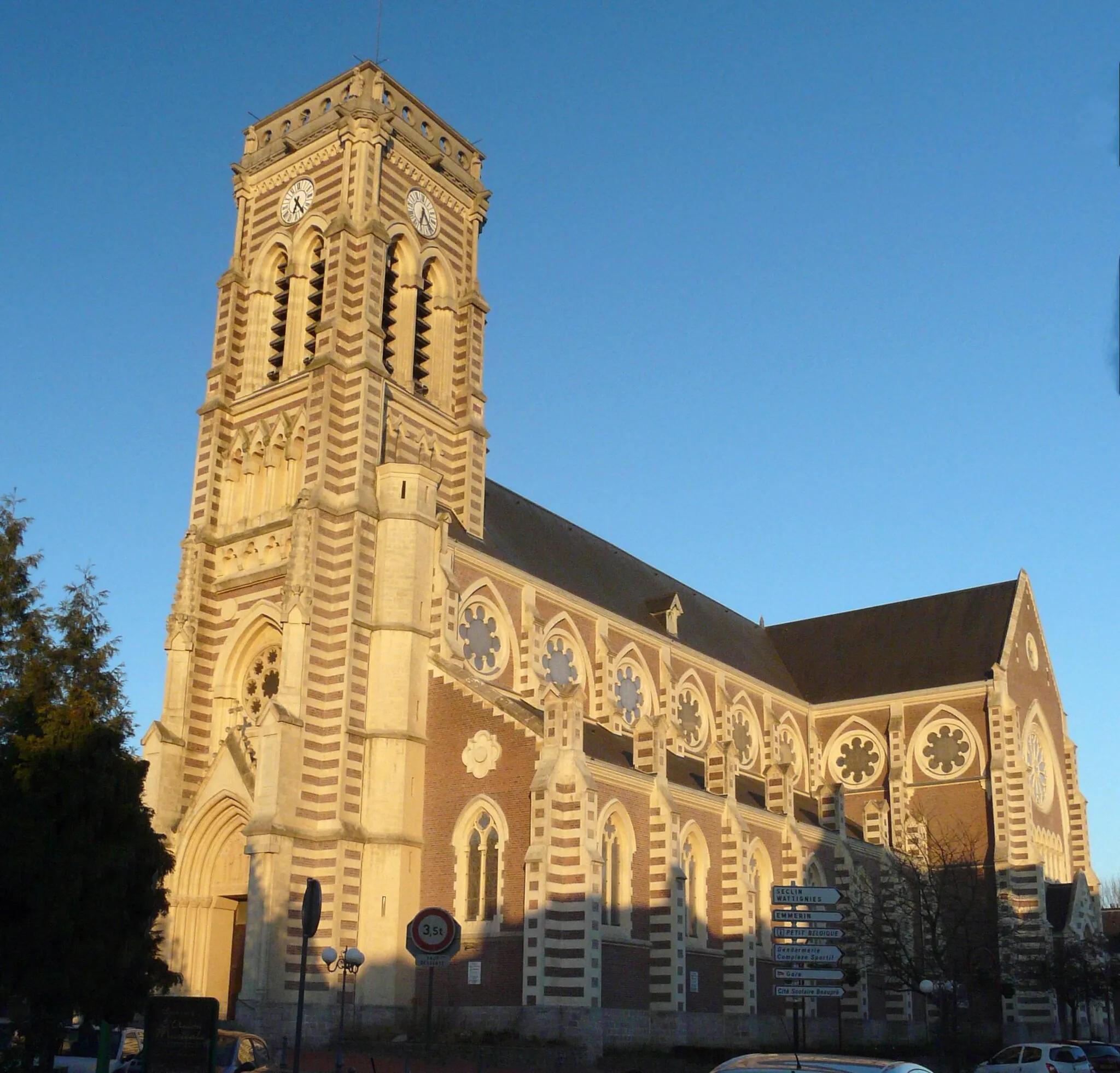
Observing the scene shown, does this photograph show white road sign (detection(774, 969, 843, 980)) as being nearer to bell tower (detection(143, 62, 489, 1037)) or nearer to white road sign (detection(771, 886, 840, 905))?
white road sign (detection(771, 886, 840, 905))

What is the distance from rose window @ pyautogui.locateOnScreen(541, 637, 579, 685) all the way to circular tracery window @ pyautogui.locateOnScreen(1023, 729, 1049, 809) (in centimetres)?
2007

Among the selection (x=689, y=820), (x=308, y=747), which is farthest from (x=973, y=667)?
(x=308, y=747)

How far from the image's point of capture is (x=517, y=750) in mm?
33844

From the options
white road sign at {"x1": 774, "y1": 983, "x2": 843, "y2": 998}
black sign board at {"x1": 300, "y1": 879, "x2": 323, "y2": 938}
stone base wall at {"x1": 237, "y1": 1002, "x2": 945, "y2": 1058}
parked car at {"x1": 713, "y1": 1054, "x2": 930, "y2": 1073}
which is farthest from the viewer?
stone base wall at {"x1": 237, "y1": 1002, "x2": 945, "y2": 1058}

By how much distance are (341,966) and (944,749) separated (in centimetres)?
2967

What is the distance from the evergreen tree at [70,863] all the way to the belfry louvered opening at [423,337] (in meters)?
20.9

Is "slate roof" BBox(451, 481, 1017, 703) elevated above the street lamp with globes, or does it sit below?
above

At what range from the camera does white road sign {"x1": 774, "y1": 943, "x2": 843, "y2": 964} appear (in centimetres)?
1714

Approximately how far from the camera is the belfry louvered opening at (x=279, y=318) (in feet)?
140

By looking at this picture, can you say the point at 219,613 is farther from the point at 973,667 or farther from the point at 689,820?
the point at 973,667

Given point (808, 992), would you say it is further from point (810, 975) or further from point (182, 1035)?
point (182, 1035)

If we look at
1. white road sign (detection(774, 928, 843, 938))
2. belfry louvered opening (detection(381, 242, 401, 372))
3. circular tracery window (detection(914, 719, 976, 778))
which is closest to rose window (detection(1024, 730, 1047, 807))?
circular tracery window (detection(914, 719, 976, 778))

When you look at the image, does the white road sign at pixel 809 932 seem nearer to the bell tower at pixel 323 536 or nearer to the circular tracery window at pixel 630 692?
the bell tower at pixel 323 536

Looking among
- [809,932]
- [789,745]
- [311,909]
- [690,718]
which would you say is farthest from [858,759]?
[311,909]
